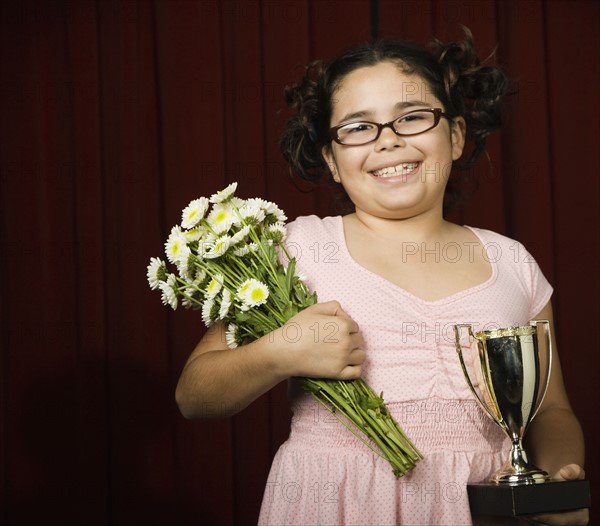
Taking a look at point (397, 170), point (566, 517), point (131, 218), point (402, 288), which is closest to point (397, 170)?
point (397, 170)

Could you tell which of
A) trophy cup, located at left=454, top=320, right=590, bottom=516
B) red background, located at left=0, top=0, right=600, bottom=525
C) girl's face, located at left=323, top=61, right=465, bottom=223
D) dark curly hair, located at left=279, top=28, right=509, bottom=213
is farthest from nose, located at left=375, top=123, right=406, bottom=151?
red background, located at left=0, top=0, right=600, bottom=525

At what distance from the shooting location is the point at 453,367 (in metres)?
1.46

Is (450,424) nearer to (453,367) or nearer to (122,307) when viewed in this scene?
(453,367)

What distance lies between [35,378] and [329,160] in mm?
1371

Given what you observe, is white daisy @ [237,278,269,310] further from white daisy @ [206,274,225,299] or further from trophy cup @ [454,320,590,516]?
trophy cup @ [454,320,590,516]

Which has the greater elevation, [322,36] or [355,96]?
[322,36]

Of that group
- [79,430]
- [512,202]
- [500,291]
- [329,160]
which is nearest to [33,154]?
[79,430]

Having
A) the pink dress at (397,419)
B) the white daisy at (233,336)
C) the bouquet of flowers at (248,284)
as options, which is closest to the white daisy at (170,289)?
the bouquet of flowers at (248,284)

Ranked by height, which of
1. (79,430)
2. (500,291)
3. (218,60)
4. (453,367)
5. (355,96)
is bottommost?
(79,430)

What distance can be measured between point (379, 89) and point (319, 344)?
502mm

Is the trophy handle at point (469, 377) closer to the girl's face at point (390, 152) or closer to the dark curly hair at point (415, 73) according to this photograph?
the girl's face at point (390, 152)

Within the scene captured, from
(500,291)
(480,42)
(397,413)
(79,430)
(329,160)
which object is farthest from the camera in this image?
(480,42)

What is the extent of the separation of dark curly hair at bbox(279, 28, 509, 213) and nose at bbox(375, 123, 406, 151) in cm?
14

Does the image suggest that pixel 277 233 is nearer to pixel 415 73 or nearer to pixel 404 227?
pixel 404 227
